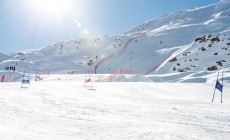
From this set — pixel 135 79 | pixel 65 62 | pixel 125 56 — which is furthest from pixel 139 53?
pixel 135 79

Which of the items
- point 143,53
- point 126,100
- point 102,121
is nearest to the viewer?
point 102,121

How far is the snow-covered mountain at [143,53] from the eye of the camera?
4571 cm

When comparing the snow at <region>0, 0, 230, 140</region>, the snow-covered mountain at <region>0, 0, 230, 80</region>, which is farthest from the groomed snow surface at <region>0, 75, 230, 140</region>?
the snow-covered mountain at <region>0, 0, 230, 80</region>

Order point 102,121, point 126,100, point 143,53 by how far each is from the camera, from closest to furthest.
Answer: point 102,121 < point 126,100 < point 143,53

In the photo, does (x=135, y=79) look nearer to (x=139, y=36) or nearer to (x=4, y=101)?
(x=4, y=101)

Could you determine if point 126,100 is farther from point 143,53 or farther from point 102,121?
point 143,53

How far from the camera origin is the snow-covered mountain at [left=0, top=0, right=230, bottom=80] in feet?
150

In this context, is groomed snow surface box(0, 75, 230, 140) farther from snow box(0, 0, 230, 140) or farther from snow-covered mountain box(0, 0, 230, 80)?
snow-covered mountain box(0, 0, 230, 80)

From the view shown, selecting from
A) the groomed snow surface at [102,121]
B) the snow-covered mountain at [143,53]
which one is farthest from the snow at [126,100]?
the snow-covered mountain at [143,53]

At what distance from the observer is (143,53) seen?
205 feet

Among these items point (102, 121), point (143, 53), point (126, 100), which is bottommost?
point (102, 121)

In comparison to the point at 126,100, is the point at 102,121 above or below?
below

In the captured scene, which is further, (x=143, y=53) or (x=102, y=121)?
(x=143, y=53)

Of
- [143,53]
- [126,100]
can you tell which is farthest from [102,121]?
[143,53]
